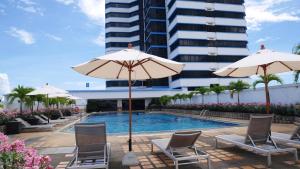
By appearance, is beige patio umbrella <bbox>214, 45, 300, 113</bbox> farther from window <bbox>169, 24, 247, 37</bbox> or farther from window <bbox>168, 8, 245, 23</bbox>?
window <bbox>168, 8, 245, 23</bbox>

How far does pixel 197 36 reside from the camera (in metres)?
53.2

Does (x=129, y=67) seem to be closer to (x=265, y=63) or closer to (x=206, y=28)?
(x=265, y=63)

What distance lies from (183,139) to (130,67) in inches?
90.9

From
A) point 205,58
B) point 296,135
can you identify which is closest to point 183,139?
point 296,135

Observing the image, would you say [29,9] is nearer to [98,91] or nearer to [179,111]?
[179,111]

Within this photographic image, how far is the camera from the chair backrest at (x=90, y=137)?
18.4 feet

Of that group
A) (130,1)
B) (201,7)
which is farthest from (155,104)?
(130,1)

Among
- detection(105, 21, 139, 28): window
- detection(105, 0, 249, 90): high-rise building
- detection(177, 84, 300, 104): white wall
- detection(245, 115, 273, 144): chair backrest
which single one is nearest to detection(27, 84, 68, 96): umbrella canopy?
detection(245, 115, 273, 144): chair backrest

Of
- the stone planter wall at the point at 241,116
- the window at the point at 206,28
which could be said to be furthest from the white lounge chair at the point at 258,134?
the window at the point at 206,28

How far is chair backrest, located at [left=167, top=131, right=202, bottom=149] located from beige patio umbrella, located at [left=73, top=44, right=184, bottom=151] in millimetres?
1352

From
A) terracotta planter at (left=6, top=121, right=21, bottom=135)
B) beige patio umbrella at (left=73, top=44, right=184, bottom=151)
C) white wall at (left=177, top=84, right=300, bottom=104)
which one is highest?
beige patio umbrella at (left=73, top=44, right=184, bottom=151)

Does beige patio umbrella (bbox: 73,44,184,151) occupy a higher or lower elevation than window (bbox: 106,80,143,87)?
lower

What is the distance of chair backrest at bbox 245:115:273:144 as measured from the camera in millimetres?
6234

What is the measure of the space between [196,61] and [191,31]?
605cm
